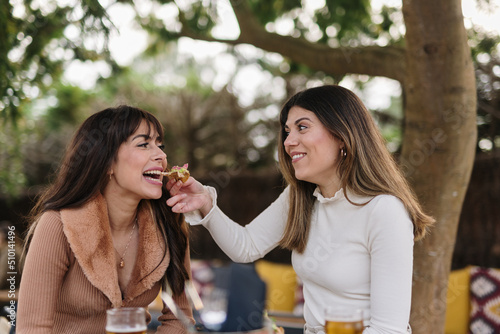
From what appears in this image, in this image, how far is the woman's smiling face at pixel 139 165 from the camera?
8.03 feet

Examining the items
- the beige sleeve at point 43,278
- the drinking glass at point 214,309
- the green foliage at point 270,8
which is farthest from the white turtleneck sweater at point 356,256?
the green foliage at point 270,8

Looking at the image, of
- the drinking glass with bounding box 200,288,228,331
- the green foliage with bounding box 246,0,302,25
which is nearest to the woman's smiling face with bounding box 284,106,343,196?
the drinking glass with bounding box 200,288,228,331

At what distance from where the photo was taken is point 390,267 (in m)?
2.05

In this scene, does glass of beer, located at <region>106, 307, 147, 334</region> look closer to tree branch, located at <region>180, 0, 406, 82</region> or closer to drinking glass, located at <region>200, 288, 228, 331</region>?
drinking glass, located at <region>200, 288, 228, 331</region>

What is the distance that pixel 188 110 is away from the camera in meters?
10.5

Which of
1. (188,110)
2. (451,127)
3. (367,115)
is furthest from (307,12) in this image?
(188,110)

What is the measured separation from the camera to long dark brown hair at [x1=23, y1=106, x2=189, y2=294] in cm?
241

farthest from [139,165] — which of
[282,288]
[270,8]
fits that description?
[282,288]

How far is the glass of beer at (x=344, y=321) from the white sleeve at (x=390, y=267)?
0.49 metres

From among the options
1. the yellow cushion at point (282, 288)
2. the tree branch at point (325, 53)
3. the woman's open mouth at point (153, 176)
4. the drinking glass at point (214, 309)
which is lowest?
the yellow cushion at point (282, 288)

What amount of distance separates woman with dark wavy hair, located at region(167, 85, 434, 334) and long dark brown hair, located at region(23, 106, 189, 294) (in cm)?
31

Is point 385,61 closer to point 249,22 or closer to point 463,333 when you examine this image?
point 249,22

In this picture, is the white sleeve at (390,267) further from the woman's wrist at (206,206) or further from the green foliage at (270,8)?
the green foliage at (270,8)

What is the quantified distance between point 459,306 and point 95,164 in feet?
12.2
